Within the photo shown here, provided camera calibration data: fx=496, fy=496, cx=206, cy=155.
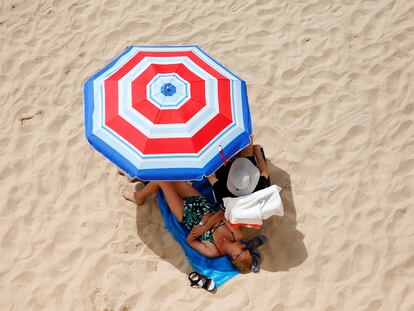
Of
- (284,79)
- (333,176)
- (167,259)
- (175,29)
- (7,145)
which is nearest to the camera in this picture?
(167,259)

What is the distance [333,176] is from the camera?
5.11 meters

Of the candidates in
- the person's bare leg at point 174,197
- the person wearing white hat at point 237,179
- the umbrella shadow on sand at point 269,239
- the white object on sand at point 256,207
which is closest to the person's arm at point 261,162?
the person wearing white hat at point 237,179

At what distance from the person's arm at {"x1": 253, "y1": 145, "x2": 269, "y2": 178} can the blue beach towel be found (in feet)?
1.98

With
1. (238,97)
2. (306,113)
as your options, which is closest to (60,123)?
(238,97)

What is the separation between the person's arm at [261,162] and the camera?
4613mm

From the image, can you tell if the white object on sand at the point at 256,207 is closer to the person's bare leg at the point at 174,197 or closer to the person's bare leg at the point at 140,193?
the person's bare leg at the point at 174,197

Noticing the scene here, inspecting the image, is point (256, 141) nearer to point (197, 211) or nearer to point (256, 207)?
point (197, 211)

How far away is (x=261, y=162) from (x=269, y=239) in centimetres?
74

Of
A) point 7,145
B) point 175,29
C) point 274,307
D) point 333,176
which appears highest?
point 175,29

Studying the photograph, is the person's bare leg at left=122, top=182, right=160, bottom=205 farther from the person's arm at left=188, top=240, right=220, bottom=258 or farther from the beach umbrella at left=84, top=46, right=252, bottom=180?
the beach umbrella at left=84, top=46, right=252, bottom=180

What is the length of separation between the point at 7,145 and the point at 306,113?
3354mm

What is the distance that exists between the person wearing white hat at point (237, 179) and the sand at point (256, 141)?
0.62 metres

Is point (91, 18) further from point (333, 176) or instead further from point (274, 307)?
point (274, 307)

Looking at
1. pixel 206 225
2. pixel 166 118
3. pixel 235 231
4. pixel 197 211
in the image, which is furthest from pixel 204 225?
pixel 166 118
